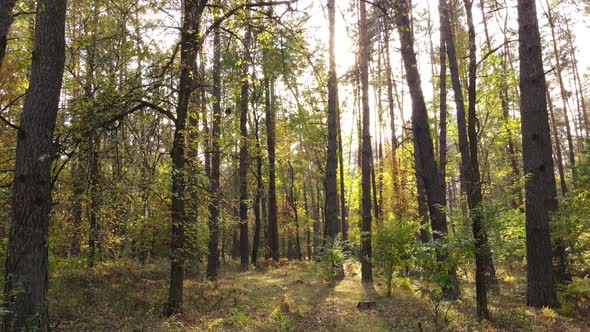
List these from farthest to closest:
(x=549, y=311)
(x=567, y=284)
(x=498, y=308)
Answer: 1. (x=567, y=284)
2. (x=498, y=308)
3. (x=549, y=311)

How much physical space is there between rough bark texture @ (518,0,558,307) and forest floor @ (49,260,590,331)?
75cm

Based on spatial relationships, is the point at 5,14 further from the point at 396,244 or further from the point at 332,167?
the point at 332,167

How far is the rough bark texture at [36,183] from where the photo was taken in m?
5.22

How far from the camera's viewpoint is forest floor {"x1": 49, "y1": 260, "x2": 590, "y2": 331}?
23.4 feet

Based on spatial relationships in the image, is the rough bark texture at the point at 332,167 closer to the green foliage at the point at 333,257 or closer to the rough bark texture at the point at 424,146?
the green foliage at the point at 333,257

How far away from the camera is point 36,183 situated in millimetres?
5441

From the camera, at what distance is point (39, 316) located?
525 cm

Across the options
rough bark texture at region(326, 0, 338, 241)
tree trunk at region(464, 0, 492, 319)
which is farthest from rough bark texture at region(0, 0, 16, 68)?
rough bark texture at region(326, 0, 338, 241)

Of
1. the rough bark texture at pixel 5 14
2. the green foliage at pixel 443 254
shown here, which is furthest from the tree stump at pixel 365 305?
the rough bark texture at pixel 5 14

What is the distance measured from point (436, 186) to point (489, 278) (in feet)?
17.7

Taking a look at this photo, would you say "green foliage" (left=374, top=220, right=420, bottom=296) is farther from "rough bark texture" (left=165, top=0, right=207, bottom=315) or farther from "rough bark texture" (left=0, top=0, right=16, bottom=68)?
"rough bark texture" (left=0, top=0, right=16, bottom=68)

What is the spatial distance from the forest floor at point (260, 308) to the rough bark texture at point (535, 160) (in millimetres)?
751

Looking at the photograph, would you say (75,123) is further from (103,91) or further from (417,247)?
(417,247)

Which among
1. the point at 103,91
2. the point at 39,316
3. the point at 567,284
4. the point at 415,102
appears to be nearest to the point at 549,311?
the point at 567,284
